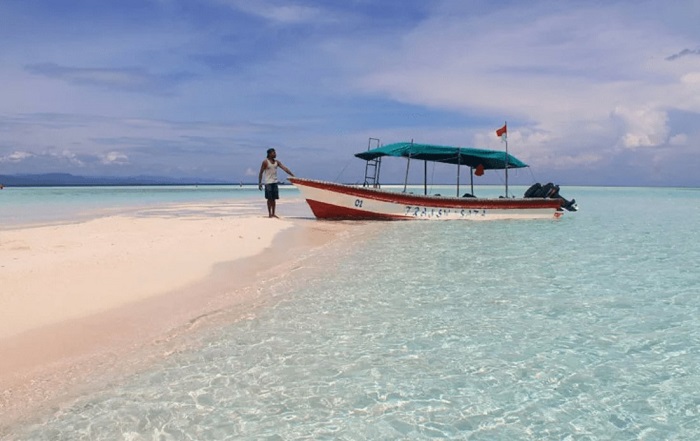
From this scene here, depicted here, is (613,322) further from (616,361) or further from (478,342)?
(478,342)

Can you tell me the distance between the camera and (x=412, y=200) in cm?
2048

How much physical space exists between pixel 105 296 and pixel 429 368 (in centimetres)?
466

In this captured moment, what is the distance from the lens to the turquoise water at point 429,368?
377cm

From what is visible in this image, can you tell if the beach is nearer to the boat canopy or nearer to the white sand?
the white sand

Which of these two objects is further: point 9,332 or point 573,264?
point 573,264

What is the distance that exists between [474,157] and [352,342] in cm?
1732

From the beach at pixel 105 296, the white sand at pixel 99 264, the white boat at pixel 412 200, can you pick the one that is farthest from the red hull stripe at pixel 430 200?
the beach at pixel 105 296

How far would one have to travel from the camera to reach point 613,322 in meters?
6.55

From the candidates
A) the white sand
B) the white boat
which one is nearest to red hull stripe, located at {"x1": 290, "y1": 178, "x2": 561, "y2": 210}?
the white boat

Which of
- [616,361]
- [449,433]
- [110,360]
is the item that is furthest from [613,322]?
[110,360]

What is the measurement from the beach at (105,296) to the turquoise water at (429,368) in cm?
49

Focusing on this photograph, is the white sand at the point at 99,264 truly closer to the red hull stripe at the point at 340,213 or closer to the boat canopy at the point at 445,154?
the red hull stripe at the point at 340,213

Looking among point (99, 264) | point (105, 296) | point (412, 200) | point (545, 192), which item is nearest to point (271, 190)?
point (412, 200)

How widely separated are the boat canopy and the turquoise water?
11133 mm
